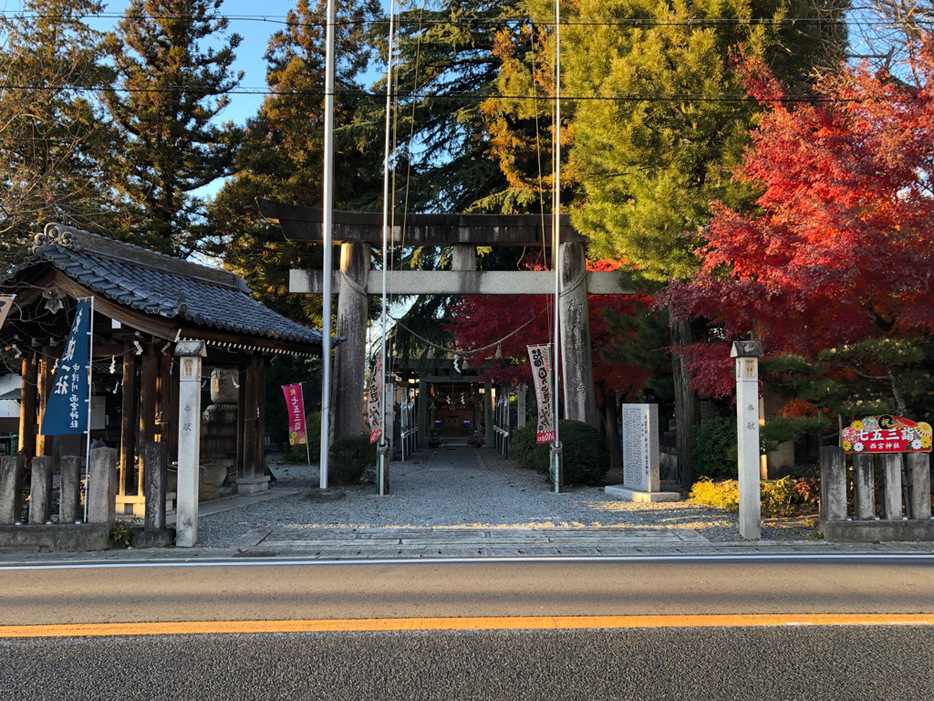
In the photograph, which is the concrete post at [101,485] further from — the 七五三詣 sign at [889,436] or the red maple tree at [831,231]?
the 七五三詣 sign at [889,436]

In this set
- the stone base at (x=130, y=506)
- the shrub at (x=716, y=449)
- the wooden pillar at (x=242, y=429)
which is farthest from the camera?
the wooden pillar at (x=242, y=429)

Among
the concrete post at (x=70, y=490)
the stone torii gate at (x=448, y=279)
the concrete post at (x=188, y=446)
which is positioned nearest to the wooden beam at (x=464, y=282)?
the stone torii gate at (x=448, y=279)

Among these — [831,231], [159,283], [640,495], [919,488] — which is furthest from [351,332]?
[919,488]

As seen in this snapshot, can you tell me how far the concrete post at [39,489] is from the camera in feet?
27.0

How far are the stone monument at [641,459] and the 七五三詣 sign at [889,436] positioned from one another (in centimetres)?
350

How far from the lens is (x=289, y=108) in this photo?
24062mm

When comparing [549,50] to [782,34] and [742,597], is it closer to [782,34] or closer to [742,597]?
[782,34]

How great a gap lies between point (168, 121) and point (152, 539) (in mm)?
18412

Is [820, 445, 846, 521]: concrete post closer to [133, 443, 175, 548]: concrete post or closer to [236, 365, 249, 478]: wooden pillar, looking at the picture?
[133, 443, 175, 548]: concrete post

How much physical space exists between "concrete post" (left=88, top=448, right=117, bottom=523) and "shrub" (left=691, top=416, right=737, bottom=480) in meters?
10.1

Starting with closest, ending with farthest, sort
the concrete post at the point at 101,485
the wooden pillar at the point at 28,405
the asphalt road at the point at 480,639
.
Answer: the asphalt road at the point at 480,639
the concrete post at the point at 101,485
the wooden pillar at the point at 28,405

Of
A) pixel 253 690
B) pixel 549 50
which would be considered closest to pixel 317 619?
pixel 253 690

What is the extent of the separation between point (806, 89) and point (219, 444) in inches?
589

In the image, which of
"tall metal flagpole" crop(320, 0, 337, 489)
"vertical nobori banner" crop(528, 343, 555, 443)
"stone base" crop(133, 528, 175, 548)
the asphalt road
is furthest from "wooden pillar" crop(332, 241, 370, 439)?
the asphalt road
